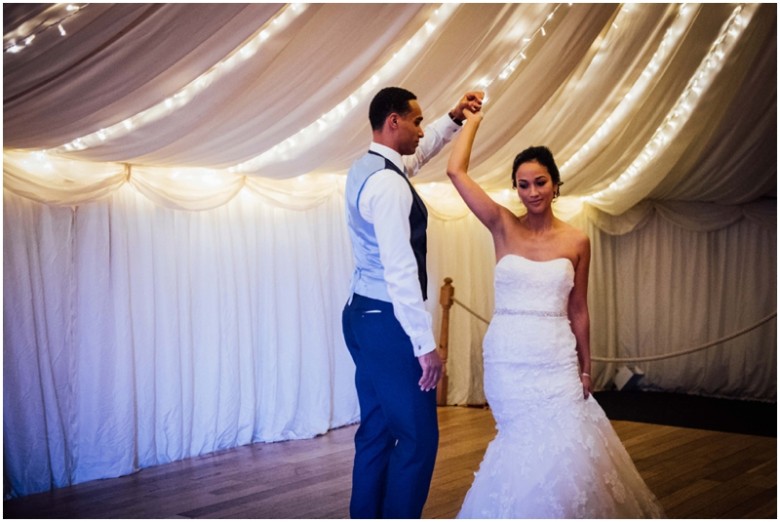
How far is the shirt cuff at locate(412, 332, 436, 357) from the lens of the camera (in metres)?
2.41

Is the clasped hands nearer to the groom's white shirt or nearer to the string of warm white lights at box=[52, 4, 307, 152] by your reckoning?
the groom's white shirt

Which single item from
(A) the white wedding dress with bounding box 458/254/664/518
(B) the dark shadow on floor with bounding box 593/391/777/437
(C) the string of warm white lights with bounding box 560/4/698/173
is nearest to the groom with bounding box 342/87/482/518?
(A) the white wedding dress with bounding box 458/254/664/518

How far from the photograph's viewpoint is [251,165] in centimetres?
542

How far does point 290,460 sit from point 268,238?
1.59 metres

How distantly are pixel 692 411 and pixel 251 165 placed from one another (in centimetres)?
412

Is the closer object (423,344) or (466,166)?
(423,344)

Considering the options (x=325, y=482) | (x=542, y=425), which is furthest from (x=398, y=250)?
(x=325, y=482)

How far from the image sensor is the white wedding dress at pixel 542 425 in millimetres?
2830

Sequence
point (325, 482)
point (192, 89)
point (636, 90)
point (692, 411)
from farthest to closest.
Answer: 1. point (692, 411)
2. point (636, 90)
3. point (325, 482)
4. point (192, 89)

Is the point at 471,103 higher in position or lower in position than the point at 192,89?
lower

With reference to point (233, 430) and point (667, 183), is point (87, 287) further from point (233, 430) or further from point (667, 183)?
point (667, 183)

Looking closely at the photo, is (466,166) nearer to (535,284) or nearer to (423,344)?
(535,284)

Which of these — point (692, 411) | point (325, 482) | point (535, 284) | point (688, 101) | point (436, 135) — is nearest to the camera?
point (535, 284)

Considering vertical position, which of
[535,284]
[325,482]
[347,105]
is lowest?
[325,482]
